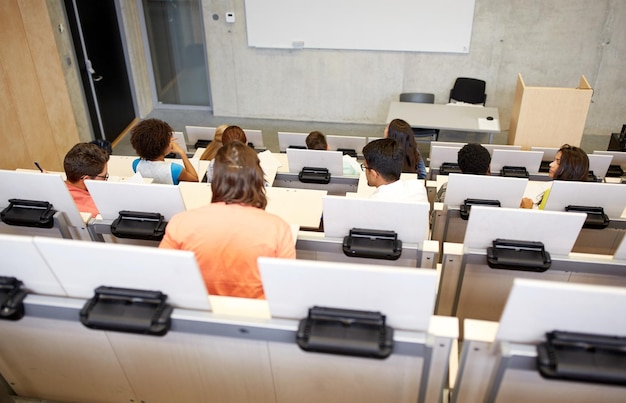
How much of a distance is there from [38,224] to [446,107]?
484cm

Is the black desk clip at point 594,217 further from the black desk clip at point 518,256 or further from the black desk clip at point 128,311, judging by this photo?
the black desk clip at point 128,311

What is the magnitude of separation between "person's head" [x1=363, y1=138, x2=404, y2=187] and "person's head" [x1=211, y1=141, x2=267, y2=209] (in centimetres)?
97

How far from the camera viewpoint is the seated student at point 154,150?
116 inches

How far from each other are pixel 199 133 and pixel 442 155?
240 centimetres

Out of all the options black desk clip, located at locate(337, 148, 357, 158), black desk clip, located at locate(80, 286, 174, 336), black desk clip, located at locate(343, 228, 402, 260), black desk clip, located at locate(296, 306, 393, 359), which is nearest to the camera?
black desk clip, located at locate(296, 306, 393, 359)

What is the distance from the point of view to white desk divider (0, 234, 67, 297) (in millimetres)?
1492

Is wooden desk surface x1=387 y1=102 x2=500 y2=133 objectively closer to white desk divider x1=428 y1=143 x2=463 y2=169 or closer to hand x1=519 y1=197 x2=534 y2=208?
white desk divider x1=428 y1=143 x2=463 y2=169

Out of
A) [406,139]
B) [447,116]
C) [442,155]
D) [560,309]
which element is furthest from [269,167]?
[447,116]

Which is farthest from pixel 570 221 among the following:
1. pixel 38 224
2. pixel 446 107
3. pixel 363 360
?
pixel 446 107

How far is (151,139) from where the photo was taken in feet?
9.70

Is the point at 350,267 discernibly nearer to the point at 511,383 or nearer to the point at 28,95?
the point at 511,383

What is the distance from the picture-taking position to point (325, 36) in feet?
20.4

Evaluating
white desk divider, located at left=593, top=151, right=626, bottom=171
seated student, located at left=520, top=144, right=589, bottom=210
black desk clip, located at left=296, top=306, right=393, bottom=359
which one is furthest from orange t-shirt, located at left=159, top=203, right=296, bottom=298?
white desk divider, located at left=593, top=151, right=626, bottom=171

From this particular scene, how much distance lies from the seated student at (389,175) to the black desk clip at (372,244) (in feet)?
1.41
